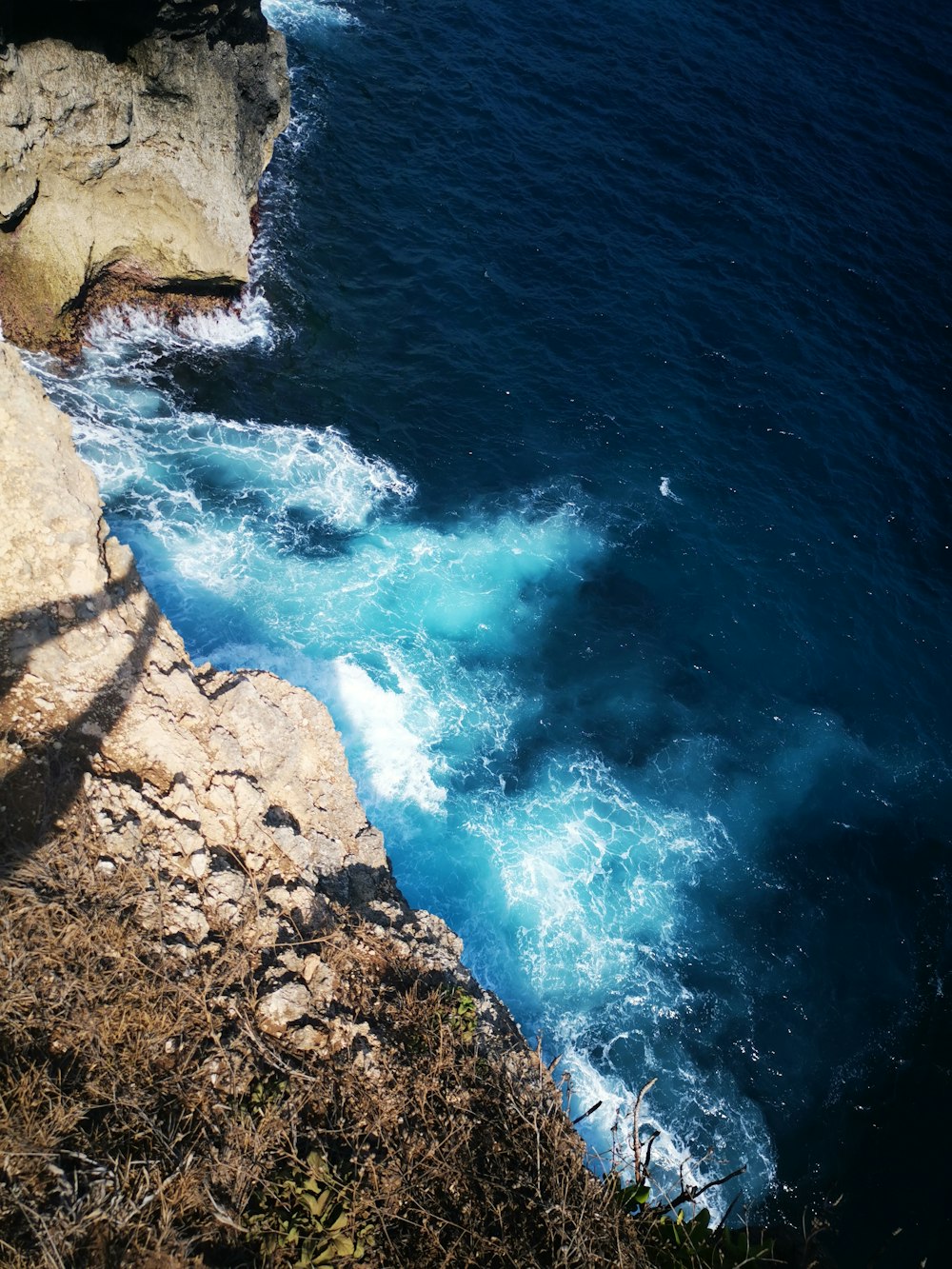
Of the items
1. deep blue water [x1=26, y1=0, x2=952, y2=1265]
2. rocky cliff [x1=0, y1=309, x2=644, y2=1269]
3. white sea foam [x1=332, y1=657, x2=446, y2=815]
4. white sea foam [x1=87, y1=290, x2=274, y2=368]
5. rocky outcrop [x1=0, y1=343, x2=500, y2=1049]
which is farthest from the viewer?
white sea foam [x1=87, y1=290, x2=274, y2=368]

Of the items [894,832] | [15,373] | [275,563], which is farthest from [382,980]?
[894,832]

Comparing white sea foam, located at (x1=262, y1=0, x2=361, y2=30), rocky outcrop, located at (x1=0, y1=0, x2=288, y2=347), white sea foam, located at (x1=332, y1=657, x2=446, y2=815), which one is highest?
white sea foam, located at (x1=262, y1=0, x2=361, y2=30)

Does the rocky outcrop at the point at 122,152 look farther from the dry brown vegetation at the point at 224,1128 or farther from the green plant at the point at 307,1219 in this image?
the green plant at the point at 307,1219

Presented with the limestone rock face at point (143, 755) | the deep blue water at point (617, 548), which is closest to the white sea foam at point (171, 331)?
the deep blue water at point (617, 548)

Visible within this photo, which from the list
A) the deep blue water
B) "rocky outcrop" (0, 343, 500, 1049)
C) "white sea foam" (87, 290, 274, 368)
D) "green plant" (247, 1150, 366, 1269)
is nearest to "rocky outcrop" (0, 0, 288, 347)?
"white sea foam" (87, 290, 274, 368)

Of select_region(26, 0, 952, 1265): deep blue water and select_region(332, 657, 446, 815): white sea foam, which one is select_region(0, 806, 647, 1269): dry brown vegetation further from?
select_region(332, 657, 446, 815): white sea foam

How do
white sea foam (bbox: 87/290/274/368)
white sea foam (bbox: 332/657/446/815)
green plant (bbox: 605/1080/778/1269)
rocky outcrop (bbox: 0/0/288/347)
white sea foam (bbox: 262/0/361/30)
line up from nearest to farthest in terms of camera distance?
green plant (bbox: 605/1080/778/1269) < white sea foam (bbox: 332/657/446/815) < rocky outcrop (bbox: 0/0/288/347) < white sea foam (bbox: 87/290/274/368) < white sea foam (bbox: 262/0/361/30)
